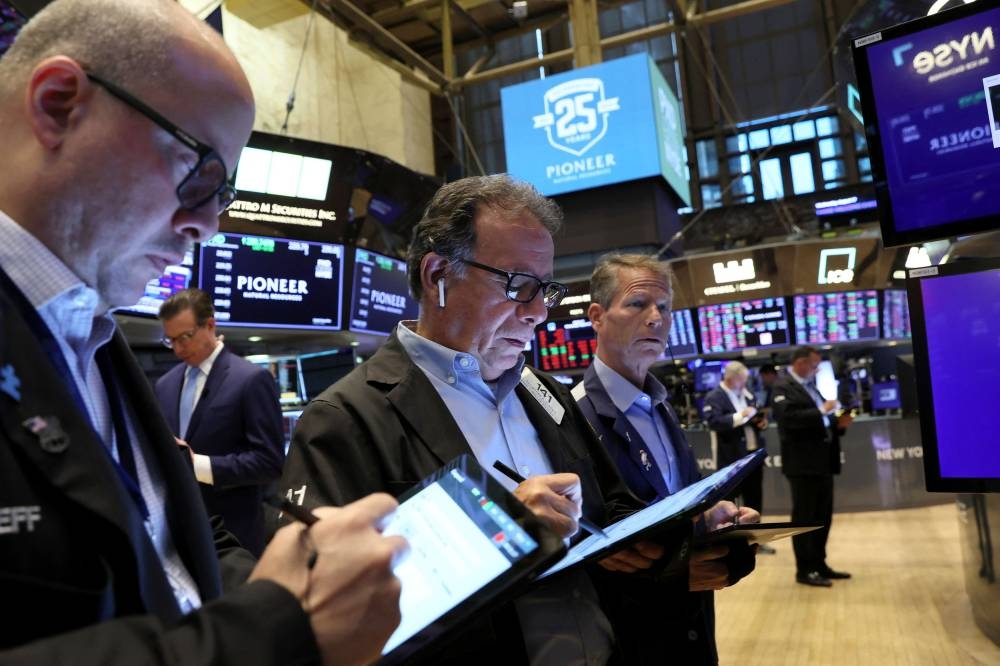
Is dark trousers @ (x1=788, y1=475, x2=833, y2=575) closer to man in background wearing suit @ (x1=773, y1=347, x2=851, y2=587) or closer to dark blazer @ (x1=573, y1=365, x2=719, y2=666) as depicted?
man in background wearing suit @ (x1=773, y1=347, x2=851, y2=587)

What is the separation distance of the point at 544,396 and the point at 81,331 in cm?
122

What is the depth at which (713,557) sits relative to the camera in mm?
1902

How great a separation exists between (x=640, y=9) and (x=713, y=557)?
50.8 feet

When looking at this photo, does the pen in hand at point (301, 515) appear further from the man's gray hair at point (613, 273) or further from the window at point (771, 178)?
the window at point (771, 178)

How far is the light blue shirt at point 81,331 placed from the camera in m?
0.86

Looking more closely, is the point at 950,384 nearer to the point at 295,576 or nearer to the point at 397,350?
the point at 397,350

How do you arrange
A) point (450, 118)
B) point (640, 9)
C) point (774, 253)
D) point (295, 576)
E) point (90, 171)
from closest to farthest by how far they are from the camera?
point (295, 576)
point (90, 171)
point (774, 253)
point (450, 118)
point (640, 9)

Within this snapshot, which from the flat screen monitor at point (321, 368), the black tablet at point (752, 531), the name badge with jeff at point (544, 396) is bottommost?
the black tablet at point (752, 531)

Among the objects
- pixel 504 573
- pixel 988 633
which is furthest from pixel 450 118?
pixel 504 573

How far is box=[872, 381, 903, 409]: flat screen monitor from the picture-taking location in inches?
376

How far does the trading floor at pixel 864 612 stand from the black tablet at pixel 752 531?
9.80ft

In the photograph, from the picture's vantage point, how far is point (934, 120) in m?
1.89

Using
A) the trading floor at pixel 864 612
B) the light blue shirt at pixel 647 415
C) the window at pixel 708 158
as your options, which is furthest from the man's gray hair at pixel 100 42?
the window at pixel 708 158

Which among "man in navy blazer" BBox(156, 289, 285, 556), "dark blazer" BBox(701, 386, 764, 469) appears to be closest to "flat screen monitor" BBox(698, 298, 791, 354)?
"dark blazer" BBox(701, 386, 764, 469)
